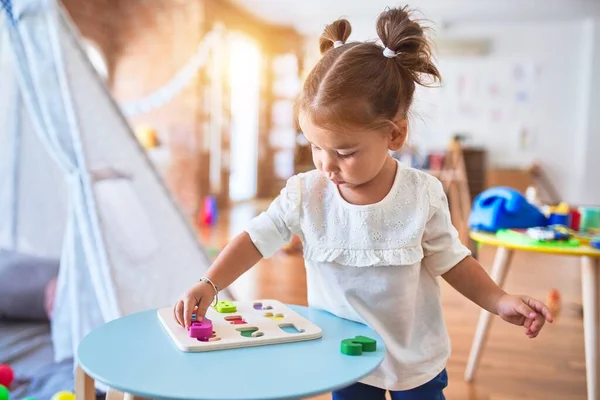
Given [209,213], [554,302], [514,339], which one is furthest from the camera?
[209,213]

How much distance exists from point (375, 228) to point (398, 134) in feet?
0.46

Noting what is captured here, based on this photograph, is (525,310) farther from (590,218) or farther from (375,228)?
(590,218)

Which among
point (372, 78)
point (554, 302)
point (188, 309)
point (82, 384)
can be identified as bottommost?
point (554, 302)

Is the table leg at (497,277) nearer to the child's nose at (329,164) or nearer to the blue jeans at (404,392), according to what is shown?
the blue jeans at (404,392)

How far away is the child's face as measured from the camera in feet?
2.49

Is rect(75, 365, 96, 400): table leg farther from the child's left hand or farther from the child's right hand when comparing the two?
the child's left hand

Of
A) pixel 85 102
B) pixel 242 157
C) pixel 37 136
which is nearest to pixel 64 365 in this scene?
pixel 85 102

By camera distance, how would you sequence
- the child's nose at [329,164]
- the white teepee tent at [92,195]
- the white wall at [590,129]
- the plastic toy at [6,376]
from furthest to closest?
1. the white wall at [590,129]
2. the white teepee tent at [92,195]
3. the plastic toy at [6,376]
4. the child's nose at [329,164]

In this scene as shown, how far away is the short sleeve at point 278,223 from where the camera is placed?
33.8 inches

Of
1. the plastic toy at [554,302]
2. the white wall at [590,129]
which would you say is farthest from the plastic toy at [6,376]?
the white wall at [590,129]

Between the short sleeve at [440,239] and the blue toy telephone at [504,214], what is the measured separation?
0.73 m

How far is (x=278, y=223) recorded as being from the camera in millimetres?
881

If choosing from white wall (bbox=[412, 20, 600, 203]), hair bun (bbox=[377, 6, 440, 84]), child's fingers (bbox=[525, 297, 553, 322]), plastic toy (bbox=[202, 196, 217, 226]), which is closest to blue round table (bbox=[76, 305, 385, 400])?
child's fingers (bbox=[525, 297, 553, 322])

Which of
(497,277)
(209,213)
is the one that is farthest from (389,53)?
(209,213)
